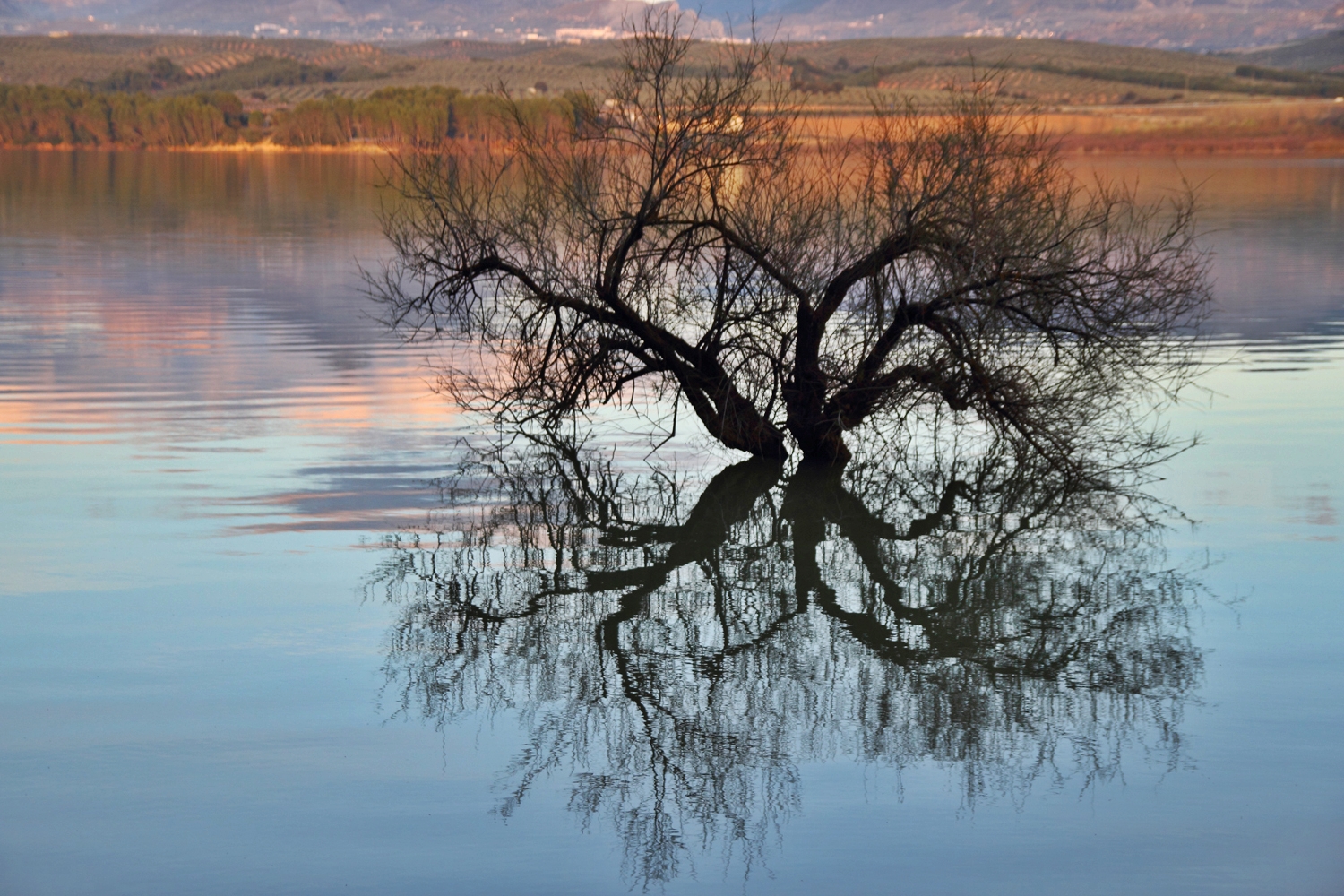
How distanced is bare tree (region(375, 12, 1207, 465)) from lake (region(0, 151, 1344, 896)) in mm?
1370

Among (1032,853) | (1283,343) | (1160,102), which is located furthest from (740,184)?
(1160,102)

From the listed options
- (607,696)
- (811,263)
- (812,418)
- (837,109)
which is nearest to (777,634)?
(607,696)

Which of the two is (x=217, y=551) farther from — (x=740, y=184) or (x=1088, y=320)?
(x=1088, y=320)

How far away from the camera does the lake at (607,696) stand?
624 cm

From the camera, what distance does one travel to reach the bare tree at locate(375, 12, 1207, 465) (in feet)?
41.0

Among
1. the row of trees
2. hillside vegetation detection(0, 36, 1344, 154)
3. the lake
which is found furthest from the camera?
the row of trees

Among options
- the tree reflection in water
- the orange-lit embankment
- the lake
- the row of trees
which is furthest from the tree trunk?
the row of trees

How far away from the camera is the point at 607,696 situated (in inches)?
320

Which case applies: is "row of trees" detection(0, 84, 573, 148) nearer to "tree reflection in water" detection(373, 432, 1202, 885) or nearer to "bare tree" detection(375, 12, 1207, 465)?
"bare tree" detection(375, 12, 1207, 465)

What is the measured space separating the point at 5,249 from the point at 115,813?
30876mm

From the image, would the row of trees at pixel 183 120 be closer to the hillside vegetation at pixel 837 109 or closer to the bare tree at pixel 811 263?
the hillside vegetation at pixel 837 109

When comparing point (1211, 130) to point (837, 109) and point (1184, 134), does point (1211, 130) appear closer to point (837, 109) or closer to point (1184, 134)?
point (1184, 134)

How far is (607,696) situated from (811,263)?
20.6 feet

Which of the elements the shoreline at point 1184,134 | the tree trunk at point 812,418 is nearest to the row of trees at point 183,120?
the shoreline at point 1184,134
